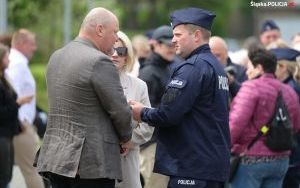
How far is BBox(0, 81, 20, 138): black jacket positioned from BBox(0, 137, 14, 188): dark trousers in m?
0.08

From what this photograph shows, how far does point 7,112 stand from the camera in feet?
30.1

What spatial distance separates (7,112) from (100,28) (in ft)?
9.57

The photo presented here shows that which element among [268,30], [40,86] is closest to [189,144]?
[268,30]

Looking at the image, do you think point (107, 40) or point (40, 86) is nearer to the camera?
point (107, 40)

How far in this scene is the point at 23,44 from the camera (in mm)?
11086

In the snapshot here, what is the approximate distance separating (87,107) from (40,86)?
2144 cm

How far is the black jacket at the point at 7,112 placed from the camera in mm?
9172

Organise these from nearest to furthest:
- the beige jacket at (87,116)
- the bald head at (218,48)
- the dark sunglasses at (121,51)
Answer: the beige jacket at (87,116), the dark sunglasses at (121,51), the bald head at (218,48)

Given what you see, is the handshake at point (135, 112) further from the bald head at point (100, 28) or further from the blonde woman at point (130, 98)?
the bald head at point (100, 28)

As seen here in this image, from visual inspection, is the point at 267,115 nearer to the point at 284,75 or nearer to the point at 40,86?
the point at 284,75

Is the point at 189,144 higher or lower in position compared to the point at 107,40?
lower

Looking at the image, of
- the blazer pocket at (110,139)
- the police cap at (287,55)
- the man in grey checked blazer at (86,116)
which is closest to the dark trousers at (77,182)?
the man in grey checked blazer at (86,116)

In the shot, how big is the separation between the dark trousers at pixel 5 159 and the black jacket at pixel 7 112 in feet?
0.26

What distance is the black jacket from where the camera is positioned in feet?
30.1
